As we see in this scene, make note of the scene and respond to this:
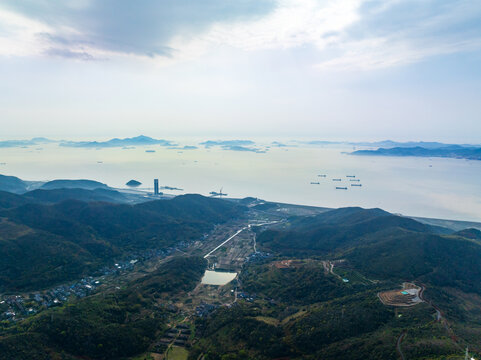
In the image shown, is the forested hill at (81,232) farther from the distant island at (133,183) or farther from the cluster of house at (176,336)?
the distant island at (133,183)

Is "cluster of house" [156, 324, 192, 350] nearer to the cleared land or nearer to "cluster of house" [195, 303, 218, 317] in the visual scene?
"cluster of house" [195, 303, 218, 317]

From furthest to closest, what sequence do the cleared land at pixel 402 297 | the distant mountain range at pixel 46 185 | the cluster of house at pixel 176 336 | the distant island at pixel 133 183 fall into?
the distant island at pixel 133 183
the distant mountain range at pixel 46 185
the cleared land at pixel 402 297
the cluster of house at pixel 176 336

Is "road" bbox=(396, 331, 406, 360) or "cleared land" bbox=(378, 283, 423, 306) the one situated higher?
"road" bbox=(396, 331, 406, 360)

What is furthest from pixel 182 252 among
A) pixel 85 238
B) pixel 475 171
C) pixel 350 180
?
pixel 475 171

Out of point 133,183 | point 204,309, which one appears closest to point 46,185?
point 133,183

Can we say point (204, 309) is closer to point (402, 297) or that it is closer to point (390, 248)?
point (402, 297)

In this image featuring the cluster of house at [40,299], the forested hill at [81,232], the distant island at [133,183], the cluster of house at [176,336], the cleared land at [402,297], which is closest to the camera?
the cluster of house at [176,336]

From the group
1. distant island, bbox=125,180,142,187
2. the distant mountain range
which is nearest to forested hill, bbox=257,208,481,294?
distant island, bbox=125,180,142,187

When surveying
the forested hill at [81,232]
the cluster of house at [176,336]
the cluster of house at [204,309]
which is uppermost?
the forested hill at [81,232]

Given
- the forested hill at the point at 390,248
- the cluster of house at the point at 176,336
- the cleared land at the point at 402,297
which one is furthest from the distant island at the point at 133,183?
the cleared land at the point at 402,297
